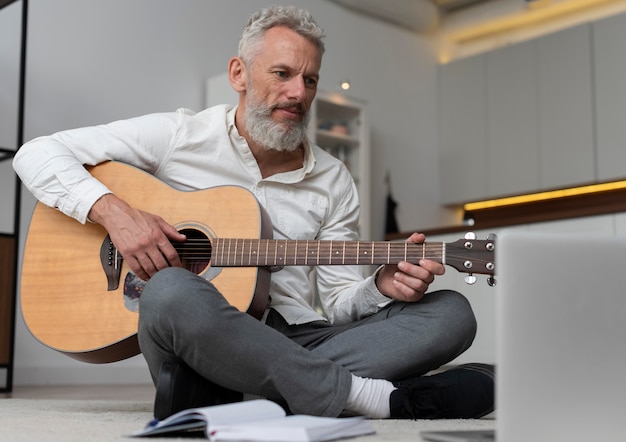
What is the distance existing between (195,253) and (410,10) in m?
4.64

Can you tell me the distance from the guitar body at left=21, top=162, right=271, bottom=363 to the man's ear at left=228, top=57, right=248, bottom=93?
410 mm

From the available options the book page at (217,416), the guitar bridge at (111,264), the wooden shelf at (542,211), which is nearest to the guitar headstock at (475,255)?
the book page at (217,416)

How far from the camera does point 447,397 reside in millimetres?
1803

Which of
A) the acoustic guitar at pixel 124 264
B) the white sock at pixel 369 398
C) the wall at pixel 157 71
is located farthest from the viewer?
the wall at pixel 157 71

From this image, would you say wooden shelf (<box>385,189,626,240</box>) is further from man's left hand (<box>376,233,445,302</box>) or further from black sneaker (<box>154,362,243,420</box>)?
black sneaker (<box>154,362,243,420</box>)

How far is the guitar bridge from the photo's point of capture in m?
2.01

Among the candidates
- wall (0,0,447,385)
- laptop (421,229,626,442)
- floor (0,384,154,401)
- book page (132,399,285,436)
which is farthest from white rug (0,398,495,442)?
wall (0,0,447,385)

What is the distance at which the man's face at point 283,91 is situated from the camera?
7.28 ft

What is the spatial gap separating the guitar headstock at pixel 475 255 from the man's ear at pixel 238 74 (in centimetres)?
90

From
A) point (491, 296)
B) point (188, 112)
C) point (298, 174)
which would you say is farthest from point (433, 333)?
point (491, 296)

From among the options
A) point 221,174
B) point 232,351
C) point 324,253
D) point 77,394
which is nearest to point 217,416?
point 232,351

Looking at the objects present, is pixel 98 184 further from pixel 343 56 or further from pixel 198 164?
pixel 343 56

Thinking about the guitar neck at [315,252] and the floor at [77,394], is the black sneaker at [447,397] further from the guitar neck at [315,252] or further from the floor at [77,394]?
the floor at [77,394]

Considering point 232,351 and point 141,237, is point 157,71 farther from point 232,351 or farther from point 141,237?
point 232,351
